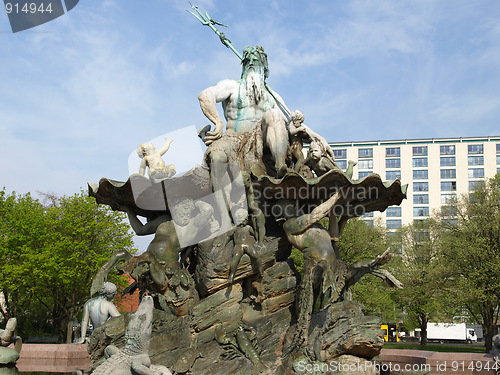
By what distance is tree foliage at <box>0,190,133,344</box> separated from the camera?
2809 centimetres

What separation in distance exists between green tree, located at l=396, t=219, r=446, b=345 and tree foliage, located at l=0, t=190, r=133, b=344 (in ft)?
56.6

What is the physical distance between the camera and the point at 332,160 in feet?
34.2

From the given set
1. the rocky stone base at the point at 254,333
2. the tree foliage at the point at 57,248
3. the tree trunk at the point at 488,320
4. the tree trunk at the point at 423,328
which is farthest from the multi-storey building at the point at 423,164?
the rocky stone base at the point at 254,333

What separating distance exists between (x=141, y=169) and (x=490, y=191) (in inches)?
970

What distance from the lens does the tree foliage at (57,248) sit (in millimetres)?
28094

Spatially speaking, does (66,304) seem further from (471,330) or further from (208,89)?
(471,330)

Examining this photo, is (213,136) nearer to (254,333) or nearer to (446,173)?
(254,333)

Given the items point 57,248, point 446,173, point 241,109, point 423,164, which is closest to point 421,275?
point 57,248

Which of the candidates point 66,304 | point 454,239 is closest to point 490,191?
point 454,239

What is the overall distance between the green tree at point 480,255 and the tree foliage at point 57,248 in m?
18.5

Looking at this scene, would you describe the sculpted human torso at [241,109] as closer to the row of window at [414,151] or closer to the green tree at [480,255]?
the green tree at [480,255]

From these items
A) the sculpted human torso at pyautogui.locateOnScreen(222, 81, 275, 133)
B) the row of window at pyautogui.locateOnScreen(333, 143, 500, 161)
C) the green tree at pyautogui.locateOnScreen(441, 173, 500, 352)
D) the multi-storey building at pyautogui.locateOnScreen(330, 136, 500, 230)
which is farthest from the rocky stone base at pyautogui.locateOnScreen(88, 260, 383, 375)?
the row of window at pyautogui.locateOnScreen(333, 143, 500, 161)

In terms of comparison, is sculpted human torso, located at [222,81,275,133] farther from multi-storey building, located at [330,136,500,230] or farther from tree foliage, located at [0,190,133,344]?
multi-storey building, located at [330,136,500,230]

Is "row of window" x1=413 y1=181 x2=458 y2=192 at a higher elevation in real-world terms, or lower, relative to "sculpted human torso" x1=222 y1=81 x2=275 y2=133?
higher
